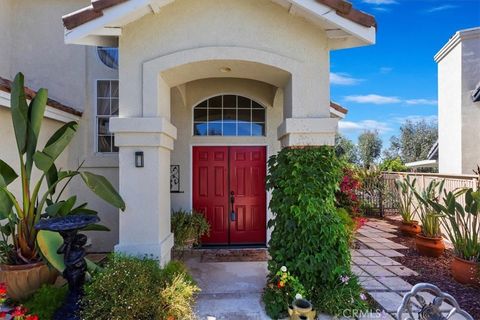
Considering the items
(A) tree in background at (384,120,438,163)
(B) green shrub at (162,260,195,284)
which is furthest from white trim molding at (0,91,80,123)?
(A) tree in background at (384,120,438,163)

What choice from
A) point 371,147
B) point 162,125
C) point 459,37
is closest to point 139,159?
point 162,125

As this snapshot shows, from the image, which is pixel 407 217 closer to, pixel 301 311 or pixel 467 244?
pixel 467 244

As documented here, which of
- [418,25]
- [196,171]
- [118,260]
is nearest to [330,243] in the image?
[118,260]

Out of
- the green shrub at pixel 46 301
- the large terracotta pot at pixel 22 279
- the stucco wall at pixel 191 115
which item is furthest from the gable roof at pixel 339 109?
the large terracotta pot at pixel 22 279

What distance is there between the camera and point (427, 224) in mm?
6652

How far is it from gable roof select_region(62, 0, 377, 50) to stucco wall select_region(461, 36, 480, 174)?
912 centimetres

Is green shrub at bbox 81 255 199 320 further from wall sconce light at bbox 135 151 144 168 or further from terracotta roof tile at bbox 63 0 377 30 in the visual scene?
terracotta roof tile at bbox 63 0 377 30

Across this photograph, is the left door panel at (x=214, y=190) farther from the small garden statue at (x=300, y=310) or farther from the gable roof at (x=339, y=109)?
the small garden statue at (x=300, y=310)

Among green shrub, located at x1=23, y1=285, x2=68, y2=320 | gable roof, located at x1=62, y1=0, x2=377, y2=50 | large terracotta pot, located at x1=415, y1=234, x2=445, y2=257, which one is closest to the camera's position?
green shrub, located at x1=23, y1=285, x2=68, y2=320

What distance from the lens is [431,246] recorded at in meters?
6.44

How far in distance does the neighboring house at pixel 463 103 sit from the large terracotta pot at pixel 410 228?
13.5 feet

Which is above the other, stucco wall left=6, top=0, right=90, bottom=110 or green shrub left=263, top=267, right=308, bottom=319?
stucco wall left=6, top=0, right=90, bottom=110

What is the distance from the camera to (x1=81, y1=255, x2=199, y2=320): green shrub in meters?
3.21

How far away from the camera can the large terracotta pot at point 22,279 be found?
13.4ft
